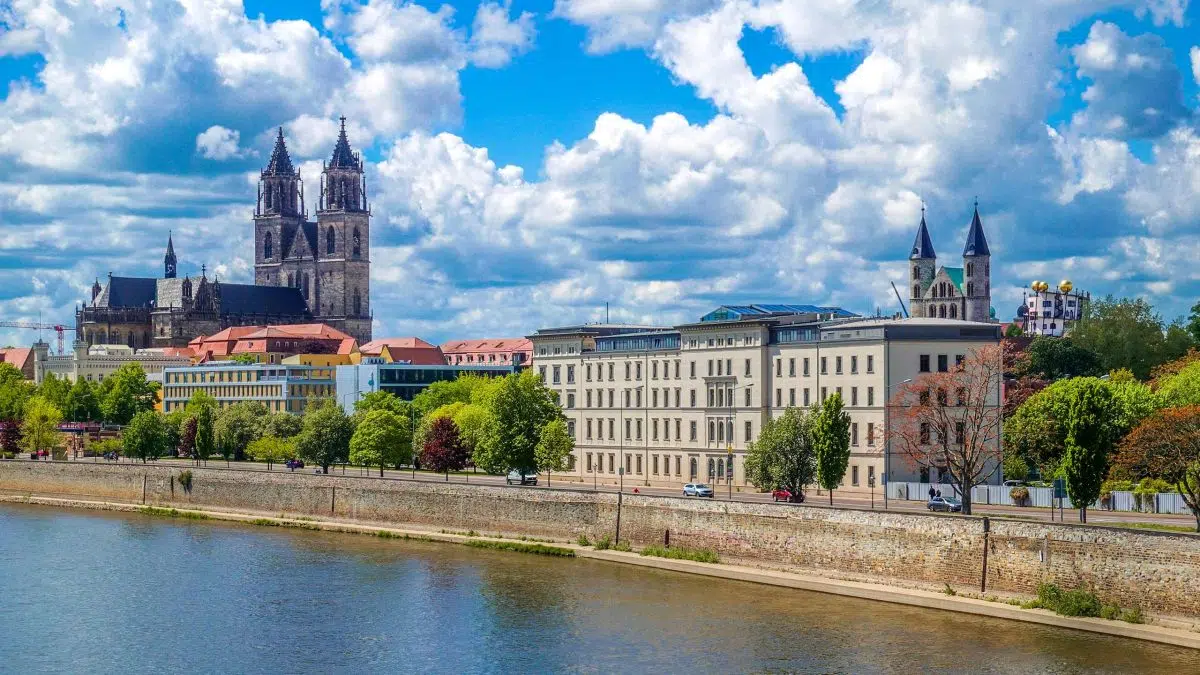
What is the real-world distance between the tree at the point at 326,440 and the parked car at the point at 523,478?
2137 centimetres

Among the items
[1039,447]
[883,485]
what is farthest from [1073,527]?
[1039,447]

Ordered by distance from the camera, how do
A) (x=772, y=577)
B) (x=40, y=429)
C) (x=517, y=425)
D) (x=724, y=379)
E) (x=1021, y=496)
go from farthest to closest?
(x=40, y=429) < (x=724, y=379) < (x=517, y=425) < (x=1021, y=496) < (x=772, y=577)

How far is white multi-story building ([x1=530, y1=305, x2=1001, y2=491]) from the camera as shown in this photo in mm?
89062

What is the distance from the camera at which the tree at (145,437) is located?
461 ft

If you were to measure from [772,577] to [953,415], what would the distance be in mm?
24974

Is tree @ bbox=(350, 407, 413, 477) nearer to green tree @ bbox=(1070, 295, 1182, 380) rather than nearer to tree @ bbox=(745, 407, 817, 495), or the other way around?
tree @ bbox=(745, 407, 817, 495)

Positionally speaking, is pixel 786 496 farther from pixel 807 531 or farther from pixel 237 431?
pixel 237 431

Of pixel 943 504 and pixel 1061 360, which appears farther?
pixel 1061 360

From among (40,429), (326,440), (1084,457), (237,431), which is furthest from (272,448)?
(1084,457)

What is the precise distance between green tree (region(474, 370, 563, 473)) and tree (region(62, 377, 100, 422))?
99.5 m

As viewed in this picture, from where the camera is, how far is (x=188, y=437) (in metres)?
145

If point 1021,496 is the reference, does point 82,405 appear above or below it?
above

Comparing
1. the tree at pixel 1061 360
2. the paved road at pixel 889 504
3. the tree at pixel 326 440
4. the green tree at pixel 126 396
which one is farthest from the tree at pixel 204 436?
the tree at pixel 1061 360

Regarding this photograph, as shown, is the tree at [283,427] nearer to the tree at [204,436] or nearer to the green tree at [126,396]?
the tree at [204,436]
